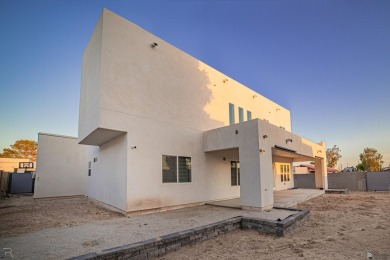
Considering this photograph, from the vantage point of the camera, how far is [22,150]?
41.3m

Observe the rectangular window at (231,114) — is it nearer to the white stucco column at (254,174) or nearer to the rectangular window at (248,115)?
the rectangular window at (248,115)

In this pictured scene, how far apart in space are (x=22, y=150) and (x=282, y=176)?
155 ft

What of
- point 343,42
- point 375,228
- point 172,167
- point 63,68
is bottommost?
point 375,228

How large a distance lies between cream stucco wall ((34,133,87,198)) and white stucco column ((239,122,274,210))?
13997 mm

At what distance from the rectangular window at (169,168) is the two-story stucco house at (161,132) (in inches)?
1.8

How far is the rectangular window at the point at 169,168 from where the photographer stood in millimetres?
9828

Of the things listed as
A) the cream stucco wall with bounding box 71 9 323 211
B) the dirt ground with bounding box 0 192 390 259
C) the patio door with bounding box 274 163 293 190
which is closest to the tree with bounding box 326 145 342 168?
the patio door with bounding box 274 163 293 190

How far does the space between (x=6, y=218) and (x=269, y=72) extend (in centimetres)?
1796

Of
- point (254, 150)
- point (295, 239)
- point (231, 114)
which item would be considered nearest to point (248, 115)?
point (231, 114)

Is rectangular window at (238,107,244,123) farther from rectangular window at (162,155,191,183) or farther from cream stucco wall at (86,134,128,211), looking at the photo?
cream stucco wall at (86,134,128,211)

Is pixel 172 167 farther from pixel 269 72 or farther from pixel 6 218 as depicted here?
pixel 269 72

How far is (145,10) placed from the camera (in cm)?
1145

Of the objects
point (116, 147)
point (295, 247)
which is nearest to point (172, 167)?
point (116, 147)

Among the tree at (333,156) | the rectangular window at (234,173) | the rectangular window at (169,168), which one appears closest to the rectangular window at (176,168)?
the rectangular window at (169,168)
